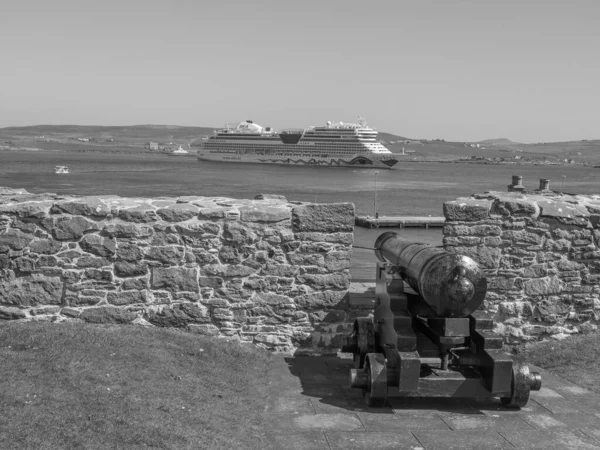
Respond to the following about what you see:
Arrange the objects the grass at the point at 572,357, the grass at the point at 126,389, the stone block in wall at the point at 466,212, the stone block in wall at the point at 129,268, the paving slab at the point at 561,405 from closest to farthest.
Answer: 1. the grass at the point at 126,389
2. the paving slab at the point at 561,405
3. the grass at the point at 572,357
4. the stone block in wall at the point at 129,268
5. the stone block in wall at the point at 466,212

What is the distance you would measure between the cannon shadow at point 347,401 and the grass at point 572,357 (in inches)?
41.1

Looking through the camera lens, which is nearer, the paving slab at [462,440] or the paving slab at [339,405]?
the paving slab at [462,440]

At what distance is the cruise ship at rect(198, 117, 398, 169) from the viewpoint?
4230 inches

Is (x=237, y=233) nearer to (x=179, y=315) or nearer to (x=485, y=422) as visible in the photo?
(x=179, y=315)

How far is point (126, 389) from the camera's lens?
4.29 metres

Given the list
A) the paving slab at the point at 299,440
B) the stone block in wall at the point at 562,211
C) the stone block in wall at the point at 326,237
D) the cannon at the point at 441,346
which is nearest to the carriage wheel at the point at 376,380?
the cannon at the point at 441,346

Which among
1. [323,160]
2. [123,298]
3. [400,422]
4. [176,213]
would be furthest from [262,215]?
[323,160]

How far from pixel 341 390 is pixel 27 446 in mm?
2308

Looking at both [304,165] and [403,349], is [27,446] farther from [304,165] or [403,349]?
[304,165]

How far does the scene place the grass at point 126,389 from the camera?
365cm

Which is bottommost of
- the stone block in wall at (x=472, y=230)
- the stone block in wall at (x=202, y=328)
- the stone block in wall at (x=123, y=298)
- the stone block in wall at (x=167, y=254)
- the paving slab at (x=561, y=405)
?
the paving slab at (x=561, y=405)

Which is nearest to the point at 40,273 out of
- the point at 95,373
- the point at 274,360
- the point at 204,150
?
the point at 95,373

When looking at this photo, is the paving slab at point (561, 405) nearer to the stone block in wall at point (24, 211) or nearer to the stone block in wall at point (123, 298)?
the stone block in wall at point (123, 298)

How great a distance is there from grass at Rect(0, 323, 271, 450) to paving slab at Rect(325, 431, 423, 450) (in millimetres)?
455
